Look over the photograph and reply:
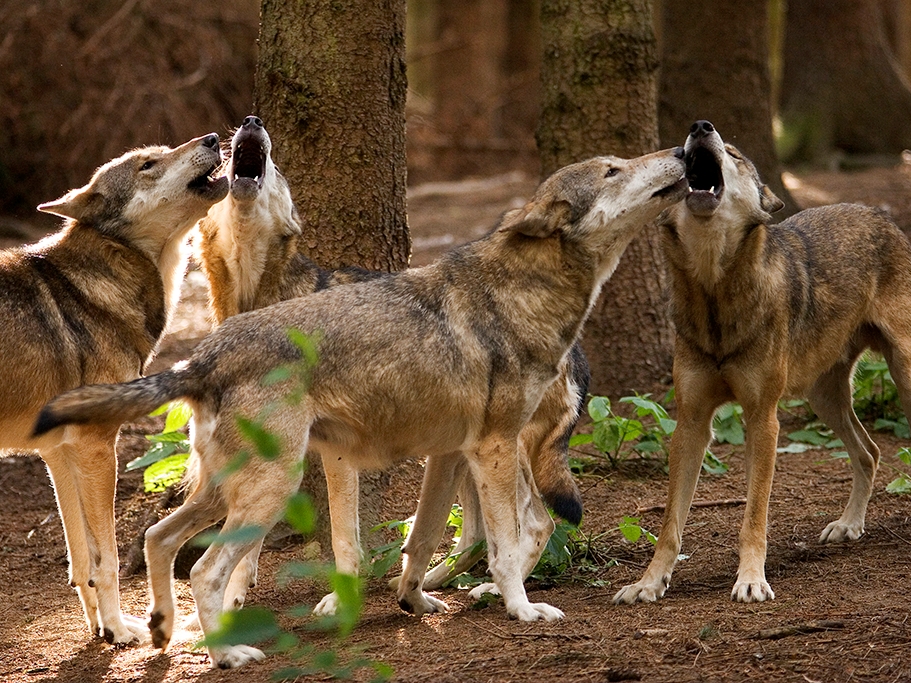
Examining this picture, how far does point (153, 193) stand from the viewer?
5910mm

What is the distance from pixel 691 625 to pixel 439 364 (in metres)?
1.63

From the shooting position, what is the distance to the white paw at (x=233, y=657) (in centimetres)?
475

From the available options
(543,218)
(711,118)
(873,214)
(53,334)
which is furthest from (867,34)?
(53,334)

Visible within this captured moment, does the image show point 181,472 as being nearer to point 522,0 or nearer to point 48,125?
point 48,125

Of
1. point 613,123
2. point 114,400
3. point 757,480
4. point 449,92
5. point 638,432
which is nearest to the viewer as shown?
point 114,400

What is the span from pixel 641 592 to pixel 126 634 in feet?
8.36

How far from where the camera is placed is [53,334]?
18.2 feet

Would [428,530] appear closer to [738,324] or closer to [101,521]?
[101,521]

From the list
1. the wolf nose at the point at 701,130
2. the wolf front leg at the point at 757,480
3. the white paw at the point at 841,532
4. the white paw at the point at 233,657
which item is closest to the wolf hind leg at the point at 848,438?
the white paw at the point at 841,532

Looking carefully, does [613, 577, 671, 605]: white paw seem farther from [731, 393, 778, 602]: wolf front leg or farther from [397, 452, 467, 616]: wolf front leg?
[397, 452, 467, 616]: wolf front leg

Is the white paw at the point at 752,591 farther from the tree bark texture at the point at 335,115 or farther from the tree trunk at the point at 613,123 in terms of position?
the tree trunk at the point at 613,123

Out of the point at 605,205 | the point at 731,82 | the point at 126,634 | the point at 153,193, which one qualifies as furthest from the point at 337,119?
the point at 731,82

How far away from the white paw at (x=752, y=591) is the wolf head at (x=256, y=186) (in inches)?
117

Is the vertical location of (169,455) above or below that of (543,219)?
below
